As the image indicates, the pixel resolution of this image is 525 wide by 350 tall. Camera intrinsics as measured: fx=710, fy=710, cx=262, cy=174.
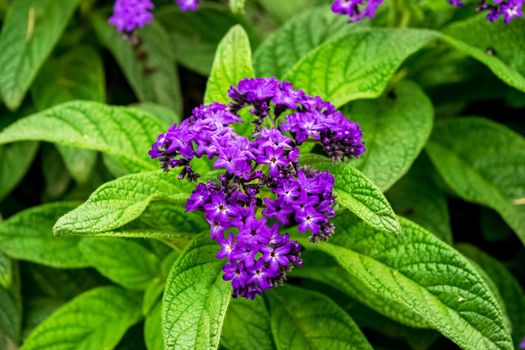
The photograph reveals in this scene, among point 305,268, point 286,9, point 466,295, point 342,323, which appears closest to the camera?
point 466,295

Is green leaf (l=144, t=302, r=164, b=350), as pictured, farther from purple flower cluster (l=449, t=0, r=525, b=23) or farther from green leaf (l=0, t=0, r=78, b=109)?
purple flower cluster (l=449, t=0, r=525, b=23)

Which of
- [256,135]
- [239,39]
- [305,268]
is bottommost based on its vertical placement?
[305,268]

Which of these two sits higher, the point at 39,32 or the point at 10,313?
the point at 39,32

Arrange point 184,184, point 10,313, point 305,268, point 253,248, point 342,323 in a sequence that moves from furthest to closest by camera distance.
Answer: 1. point 10,313
2. point 305,268
3. point 342,323
4. point 184,184
5. point 253,248

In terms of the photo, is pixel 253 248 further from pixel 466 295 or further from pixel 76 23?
pixel 76 23

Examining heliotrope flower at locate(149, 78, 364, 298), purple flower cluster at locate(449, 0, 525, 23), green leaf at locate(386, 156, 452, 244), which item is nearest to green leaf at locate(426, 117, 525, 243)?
green leaf at locate(386, 156, 452, 244)

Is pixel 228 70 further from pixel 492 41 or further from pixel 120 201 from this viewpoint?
A: pixel 492 41

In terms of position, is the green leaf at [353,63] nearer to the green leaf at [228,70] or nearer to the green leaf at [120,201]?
the green leaf at [228,70]

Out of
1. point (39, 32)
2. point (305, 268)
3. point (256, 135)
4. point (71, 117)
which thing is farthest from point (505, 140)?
point (39, 32)
